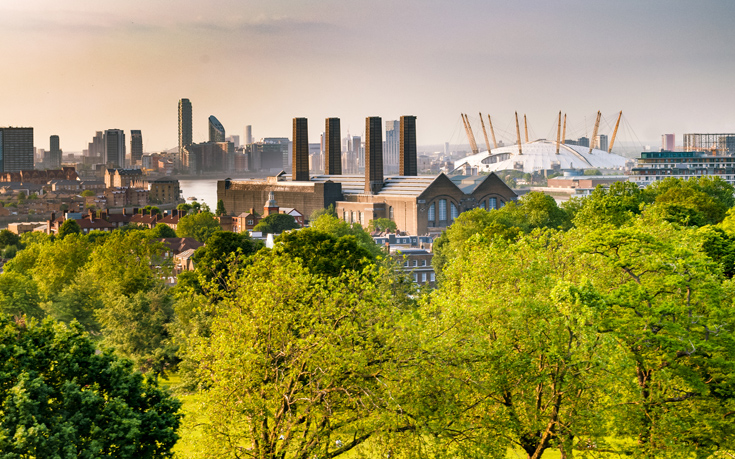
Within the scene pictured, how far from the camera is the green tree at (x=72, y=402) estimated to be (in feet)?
45.9

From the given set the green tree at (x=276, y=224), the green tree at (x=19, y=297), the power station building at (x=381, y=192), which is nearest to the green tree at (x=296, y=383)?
the green tree at (x=19, y=297)

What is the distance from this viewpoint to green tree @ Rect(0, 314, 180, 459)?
14000 millimetres

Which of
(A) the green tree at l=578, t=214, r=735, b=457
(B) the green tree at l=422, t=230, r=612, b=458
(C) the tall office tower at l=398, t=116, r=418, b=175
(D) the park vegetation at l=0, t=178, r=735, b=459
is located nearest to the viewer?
(D) the park vegetation at l=0, t=178, r=735, b=459

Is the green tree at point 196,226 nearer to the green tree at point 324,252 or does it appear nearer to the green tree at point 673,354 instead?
the green tree at point 324,252

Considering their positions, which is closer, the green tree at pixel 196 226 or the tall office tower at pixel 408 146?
the green tree at pixel 196 226

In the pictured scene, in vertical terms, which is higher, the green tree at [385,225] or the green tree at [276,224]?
the green tree at [276,224]

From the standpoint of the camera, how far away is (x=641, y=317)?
19.1m

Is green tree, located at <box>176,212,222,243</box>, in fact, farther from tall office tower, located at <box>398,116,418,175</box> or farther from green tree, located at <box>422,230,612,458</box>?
green tree, located at <box>422,230,612,458</box>

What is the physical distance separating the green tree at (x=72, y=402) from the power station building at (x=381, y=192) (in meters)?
88.7

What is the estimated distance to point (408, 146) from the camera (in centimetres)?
12038

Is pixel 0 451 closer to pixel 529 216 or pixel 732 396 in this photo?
pixel 732 396

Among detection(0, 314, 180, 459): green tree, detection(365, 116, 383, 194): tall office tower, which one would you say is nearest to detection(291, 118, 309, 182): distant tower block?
detection(365, 116, 383, 194): tall office tower

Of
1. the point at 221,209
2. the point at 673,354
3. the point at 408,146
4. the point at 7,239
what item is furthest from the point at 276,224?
the point at 673,354

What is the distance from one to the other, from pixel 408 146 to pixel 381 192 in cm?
810
